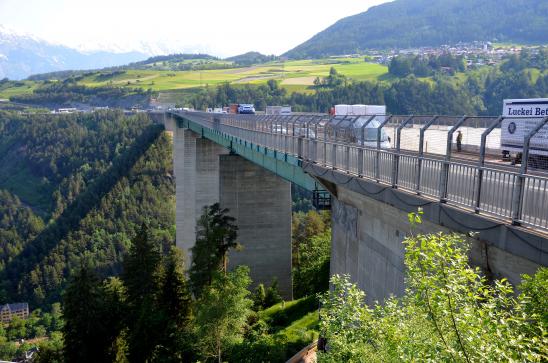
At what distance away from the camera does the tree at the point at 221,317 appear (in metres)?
21.7

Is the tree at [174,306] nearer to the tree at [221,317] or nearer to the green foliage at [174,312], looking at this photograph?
the green foliage at [174,312]

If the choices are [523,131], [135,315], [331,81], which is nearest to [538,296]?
[523,131]

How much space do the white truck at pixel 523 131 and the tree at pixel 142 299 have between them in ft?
66.3

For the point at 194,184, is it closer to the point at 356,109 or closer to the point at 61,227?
the point at 356,109

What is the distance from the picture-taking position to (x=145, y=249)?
32.2 meters

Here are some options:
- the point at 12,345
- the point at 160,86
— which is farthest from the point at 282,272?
the point at 160,86

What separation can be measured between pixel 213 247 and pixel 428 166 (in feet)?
74.2

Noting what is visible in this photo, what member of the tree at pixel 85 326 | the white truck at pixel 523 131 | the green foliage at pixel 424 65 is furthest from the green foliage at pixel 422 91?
the white truck at pixel 523 131

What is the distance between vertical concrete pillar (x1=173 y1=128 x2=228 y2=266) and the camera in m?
47.5

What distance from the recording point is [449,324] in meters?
5.73

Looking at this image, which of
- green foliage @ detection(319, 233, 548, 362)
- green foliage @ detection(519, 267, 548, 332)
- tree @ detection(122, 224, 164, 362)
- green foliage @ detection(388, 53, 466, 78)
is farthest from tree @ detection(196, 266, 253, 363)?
green foliage @ detection(388, 53, 466, 78)

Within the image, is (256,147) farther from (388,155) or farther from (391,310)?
(391,310)

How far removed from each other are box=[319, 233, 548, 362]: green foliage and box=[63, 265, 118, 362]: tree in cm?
2304

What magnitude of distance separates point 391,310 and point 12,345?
233ft
